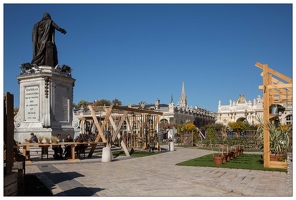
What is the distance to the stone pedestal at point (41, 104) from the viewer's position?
17.4 metres

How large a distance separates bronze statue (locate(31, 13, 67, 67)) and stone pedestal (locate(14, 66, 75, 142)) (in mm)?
766

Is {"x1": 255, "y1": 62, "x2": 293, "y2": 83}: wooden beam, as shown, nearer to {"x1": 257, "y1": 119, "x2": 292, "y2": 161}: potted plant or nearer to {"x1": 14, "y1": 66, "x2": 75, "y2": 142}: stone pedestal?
{"x1": 257, "y1": 119, "x2": 292, "y2": 161}: potted plant

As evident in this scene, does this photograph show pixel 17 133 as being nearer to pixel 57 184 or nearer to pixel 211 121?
pixel 57 184

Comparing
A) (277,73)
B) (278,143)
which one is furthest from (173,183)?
(277,73)

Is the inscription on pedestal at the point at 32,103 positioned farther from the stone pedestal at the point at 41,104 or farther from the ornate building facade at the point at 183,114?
the ornate building facade at the point at 183,114

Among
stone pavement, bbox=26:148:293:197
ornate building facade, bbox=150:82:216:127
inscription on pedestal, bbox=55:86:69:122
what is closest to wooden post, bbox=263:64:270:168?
stone pavement, bbox=26:148:293:197

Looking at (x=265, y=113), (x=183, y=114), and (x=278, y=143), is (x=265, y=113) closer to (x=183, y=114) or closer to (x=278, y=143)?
(x=278, y=143)

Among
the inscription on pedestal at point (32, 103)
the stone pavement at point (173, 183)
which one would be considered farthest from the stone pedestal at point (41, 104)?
the stone pavement at point (173, 183)

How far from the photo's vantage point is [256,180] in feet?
29.6

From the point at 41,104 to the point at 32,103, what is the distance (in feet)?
1.89

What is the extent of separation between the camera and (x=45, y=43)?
18906mm

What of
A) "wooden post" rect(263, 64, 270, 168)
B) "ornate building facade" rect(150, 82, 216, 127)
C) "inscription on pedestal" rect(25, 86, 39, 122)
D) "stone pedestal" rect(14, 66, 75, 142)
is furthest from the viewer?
"ornate building facade" rect(150, 82, 216, 127)

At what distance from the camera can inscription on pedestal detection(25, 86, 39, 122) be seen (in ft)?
58.0

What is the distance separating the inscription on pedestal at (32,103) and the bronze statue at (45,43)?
5.48 ft
